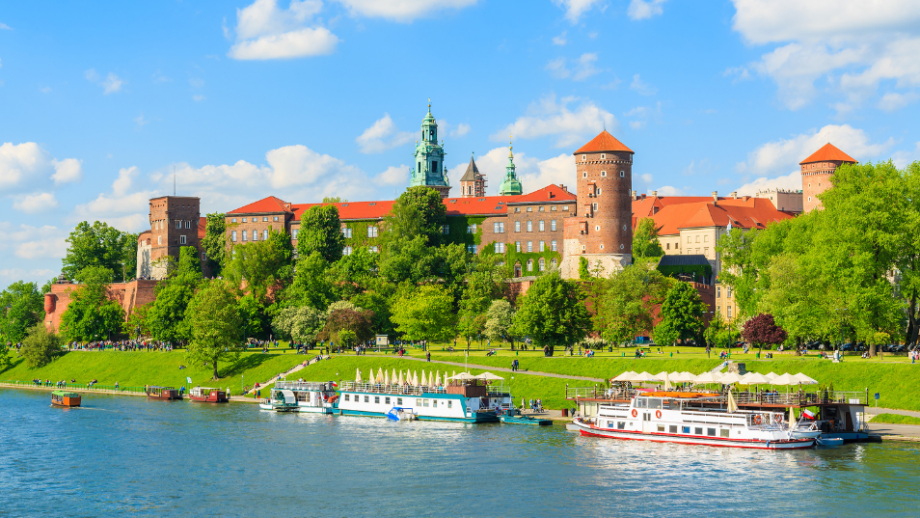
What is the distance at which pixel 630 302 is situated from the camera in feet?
338

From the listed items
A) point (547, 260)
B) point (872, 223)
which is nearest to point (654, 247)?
point (547, 260)

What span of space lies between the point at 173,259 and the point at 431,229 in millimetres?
37941

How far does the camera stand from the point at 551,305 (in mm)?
90500

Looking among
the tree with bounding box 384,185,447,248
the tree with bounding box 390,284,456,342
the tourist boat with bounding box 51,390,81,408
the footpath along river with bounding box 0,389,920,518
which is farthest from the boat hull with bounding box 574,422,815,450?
the tree with bounding box 384,185,447,248

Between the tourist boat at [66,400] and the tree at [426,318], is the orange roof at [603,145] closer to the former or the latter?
the tree at [426,318]

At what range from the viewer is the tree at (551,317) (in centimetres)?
8969

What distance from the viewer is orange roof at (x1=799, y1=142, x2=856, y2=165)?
135938 mm

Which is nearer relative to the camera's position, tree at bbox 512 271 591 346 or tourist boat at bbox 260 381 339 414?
tourist boat at bbox 260 381 339 414

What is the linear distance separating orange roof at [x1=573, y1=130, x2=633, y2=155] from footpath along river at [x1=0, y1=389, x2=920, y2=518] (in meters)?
56.7

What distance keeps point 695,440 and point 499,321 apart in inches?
1764

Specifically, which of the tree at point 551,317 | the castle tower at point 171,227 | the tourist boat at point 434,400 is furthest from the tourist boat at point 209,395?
the castle tower at point 171,227

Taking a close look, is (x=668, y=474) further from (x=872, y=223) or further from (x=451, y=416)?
(x=872, y=223)

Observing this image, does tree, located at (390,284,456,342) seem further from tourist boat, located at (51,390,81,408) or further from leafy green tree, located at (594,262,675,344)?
tourist boat, located at (51,390,81,408)

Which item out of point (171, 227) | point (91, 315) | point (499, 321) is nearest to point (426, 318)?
point (499, 321)
